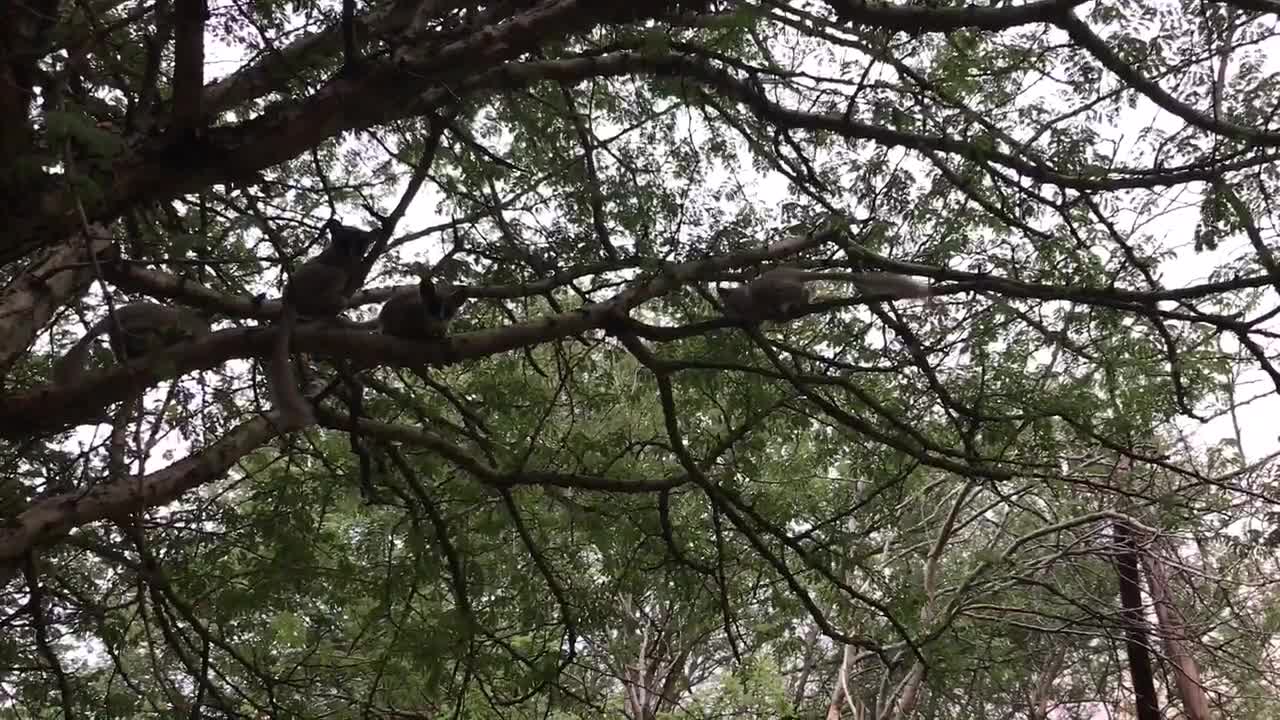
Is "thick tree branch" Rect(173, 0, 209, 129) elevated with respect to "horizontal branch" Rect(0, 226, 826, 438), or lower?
elevated

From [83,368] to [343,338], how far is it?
3.55ft

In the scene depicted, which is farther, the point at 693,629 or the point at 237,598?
the point at 693,629

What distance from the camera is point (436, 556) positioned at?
390 centimetres

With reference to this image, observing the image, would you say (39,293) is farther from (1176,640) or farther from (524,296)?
(1176,640)

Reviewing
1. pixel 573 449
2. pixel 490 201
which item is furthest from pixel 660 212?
pixel 573 449

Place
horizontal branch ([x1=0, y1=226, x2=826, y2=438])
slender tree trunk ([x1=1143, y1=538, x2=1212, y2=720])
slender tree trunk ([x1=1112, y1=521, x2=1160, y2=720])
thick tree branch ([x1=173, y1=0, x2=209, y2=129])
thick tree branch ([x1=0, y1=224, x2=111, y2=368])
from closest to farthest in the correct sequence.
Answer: thick tree branch ([x1=173, y1=0, x2=209, y2=129]) → horizontal branch ([x1=0, y1=226, x2=826, y2=438]) → thick tree branch ([x1=0, y1=224, x2=111, y2=368]) → slender tree trunk ([x1=1143, y1=538, x2=1212, y2=720]) → slender tree trunk ([x1=1112, y1=521, x2=1160, y2=720])

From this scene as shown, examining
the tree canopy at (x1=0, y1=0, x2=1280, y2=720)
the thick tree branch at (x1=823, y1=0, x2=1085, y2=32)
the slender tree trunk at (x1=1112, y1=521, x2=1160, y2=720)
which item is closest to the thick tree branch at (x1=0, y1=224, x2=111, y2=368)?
the tree canopy at (x1=0, y1=0, x2=1280, y2=720)

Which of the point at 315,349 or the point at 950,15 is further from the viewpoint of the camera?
the point at 315,349

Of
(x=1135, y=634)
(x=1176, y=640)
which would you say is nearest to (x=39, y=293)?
(x=1176, y=640)

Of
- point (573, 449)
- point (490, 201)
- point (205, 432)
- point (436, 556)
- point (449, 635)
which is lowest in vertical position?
point (449, 635)

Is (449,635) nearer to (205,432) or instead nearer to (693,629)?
(205,432)

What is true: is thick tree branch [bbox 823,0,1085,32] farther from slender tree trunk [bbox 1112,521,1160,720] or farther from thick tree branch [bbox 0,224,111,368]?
slender tree trunk [bbox 1112,521,1160,720]

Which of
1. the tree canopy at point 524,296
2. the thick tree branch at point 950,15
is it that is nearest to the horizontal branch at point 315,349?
the tree canopy at point 524,296

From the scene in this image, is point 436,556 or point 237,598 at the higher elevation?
point 436,556
